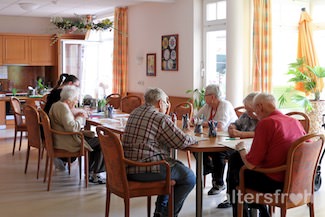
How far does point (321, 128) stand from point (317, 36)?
Answer: 156 centimetres

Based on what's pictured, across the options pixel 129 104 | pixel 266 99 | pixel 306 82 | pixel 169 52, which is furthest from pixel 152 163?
pixel 169 52

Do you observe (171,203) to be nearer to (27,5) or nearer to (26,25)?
(27,5)

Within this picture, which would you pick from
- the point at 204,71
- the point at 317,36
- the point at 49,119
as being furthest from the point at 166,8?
the point at 49,119

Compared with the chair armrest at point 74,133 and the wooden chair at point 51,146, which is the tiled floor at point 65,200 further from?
the chair armrest at point 74,133

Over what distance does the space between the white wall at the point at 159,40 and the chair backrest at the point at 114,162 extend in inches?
184

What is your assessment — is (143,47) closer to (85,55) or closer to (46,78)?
(85,55)

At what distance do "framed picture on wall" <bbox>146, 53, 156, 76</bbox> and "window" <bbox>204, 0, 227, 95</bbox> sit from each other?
58.0 inches

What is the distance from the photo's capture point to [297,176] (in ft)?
10.5

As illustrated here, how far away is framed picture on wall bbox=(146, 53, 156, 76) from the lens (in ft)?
30.3

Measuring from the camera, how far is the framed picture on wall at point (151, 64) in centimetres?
923

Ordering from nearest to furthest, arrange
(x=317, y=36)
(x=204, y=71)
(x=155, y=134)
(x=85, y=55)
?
(x=155, y=134), (x=317, y=36), (x=204, y=71), (x=85, y=55)

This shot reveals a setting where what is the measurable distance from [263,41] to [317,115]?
1.40 metres

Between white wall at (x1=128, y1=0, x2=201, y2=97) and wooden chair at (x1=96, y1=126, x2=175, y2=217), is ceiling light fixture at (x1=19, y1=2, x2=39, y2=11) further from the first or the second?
wooden chair at (x1=96, y1=126, x2=175, y2=217)

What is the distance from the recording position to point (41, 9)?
10508 mm
